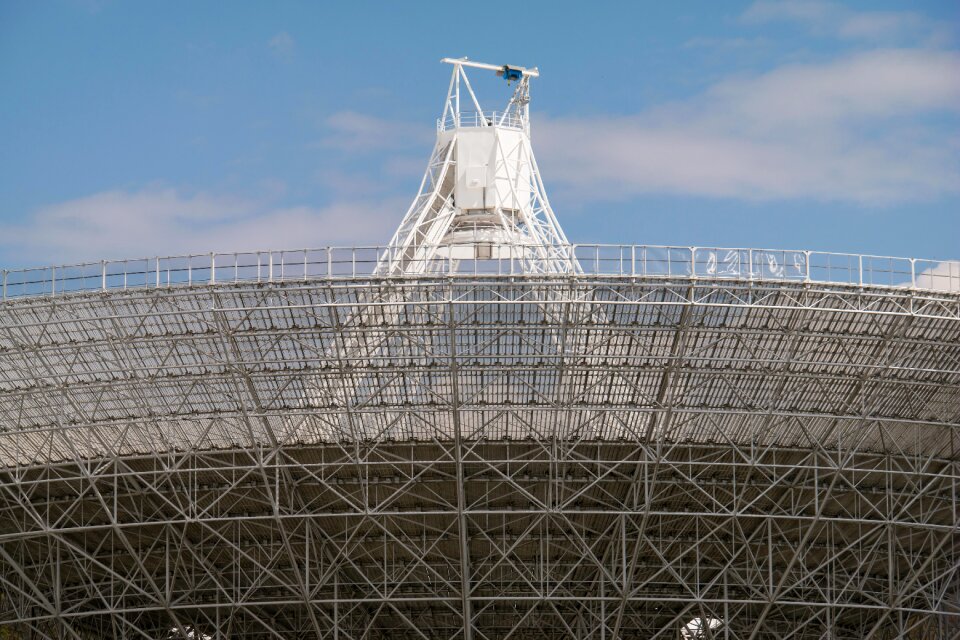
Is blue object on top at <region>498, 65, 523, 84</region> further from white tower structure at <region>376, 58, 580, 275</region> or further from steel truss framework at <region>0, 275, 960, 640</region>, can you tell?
steel truss framework at <region>0, 275, 960, 640</region>

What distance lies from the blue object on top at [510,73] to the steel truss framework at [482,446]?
727 inches

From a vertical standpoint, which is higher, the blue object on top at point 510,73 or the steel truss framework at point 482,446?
the blue object on top at point 510,73

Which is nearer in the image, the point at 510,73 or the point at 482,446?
the point at 482,446

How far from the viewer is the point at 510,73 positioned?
6512 cm

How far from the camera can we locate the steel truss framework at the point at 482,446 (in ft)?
155

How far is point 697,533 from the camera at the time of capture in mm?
53406

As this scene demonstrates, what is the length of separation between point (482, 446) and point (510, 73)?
19.0m

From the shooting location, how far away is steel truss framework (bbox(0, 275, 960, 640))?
47.3m

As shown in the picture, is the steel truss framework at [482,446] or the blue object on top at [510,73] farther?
the blue object on top at [510,73]

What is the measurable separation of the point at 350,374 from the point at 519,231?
48.7ft

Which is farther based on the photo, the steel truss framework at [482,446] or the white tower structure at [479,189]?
the white tower structure at [479,189]

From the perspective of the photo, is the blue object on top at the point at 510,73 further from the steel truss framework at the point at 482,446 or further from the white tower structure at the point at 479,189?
the steel truss framework at the point at 482,446

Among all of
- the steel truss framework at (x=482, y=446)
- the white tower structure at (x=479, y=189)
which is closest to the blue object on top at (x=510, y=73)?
the white tower structure at (x=479, y=189)

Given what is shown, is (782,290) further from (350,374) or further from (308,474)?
(308,474)
